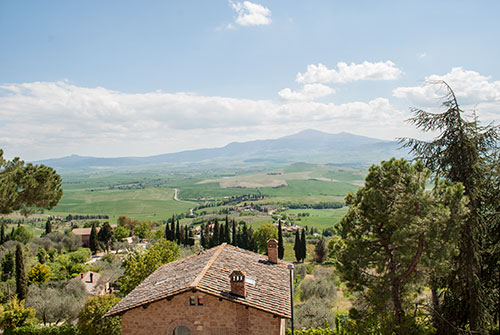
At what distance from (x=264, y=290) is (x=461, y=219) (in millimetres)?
7825

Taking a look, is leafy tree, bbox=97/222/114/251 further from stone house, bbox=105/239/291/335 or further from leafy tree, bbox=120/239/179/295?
stone house, bbox=105/239/291/335

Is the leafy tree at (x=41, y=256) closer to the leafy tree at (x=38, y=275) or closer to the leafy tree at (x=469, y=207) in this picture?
the leafy tree at (x=38, y=275)

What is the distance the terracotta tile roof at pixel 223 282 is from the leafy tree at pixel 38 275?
2569cm

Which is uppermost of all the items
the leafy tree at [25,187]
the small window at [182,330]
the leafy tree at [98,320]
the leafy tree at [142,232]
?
the leafy tree at [25,187]

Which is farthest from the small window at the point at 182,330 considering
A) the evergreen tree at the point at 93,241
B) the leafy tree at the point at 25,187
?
the evergreen tree at the point at 93,241

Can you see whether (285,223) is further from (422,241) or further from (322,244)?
(422,241)

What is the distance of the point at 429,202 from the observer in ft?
42.3

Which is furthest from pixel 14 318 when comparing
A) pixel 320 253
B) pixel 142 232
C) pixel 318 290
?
pixel 142 232

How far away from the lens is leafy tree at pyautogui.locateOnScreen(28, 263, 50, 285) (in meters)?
36.1

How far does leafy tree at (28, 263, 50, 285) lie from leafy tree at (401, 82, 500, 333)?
37.9 m

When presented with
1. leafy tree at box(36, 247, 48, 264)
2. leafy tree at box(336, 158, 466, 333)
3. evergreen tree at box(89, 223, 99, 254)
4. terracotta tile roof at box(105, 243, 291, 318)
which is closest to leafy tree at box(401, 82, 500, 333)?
leafy tree at box(336, 158, 466, 333)

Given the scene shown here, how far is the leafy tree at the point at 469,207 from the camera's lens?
11938 millimetres

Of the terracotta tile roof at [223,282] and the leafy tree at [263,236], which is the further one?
the leafy tree at [263,236]

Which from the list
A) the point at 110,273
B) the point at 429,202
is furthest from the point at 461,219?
the point at 110,273
